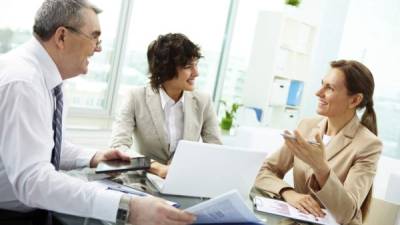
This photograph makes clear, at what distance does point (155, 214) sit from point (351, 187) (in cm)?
100

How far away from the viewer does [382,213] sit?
1.97m

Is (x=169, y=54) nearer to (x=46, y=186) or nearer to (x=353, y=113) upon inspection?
(x=353, y=113)

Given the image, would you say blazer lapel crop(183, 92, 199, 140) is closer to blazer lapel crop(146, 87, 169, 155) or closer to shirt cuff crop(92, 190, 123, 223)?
blazer lapel crop(146, 87, 169, 155)

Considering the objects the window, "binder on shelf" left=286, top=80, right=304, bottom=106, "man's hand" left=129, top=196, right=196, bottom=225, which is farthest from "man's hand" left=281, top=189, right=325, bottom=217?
"binder on shelf" left=286, top=80, right=304, bottom=106

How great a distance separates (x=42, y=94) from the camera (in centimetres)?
119

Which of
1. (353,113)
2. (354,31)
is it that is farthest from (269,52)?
(353,113)

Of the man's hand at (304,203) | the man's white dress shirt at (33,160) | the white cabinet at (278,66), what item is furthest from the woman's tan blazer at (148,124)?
the white cabinet at (278,66)

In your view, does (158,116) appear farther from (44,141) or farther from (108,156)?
(44,141)

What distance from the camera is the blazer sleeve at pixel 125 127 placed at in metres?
2.14

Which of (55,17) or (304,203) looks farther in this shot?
(304,203)

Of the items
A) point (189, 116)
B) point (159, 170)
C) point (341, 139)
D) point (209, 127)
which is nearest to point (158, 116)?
point (189, 116)

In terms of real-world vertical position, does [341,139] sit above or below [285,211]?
above

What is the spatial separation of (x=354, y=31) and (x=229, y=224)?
453cm

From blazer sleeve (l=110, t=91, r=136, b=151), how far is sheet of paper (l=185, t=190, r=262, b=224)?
1077 mm
